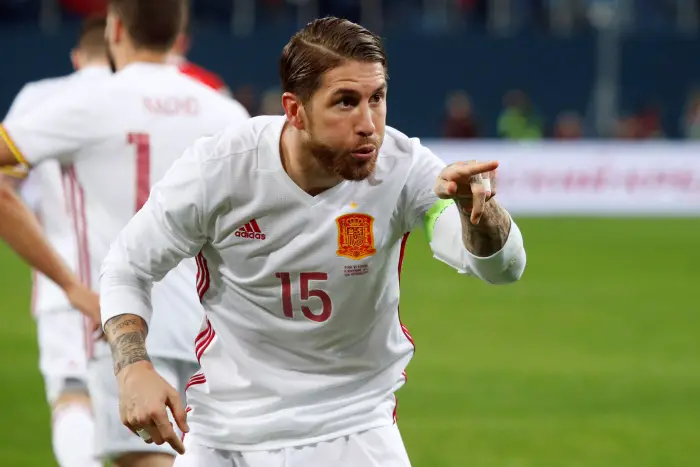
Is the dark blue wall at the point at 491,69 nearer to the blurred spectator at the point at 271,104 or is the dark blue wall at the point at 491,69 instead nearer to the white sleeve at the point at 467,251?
the blurred spectator at the point at 271,104

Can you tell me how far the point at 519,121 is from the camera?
96.1 ft

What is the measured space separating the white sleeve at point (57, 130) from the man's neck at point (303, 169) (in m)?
1.00

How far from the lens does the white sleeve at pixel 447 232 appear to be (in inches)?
133

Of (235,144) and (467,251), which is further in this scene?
(235,144)

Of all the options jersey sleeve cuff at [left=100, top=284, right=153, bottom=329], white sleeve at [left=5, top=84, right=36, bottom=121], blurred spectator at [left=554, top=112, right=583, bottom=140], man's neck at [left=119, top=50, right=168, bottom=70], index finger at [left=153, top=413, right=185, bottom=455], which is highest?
man's neck at [left=119, top=50, right=168, bottom=70]

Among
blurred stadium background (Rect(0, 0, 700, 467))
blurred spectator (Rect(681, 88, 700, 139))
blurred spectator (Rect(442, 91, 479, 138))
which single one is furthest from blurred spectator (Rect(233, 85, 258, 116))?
blurred spectator (Rect(681, 88, 700, 139))

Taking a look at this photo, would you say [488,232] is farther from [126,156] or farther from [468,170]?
[126,156]

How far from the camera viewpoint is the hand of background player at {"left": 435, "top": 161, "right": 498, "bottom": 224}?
311 centimetres

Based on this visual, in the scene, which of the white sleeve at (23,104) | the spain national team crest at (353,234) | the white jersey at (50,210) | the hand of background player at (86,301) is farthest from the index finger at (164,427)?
the white sleeve at (23,104)

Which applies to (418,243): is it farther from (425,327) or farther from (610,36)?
(610,36)

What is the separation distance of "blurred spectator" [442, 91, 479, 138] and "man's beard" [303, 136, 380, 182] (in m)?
25.1

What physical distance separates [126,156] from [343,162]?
125 cm

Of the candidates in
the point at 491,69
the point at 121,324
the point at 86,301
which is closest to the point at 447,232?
the point at 121,324

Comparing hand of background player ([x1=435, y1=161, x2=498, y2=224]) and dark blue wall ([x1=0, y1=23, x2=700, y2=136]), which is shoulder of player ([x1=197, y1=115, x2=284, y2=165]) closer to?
hand of background player ([x1=435, y1=161, x2=498, y2=224])
